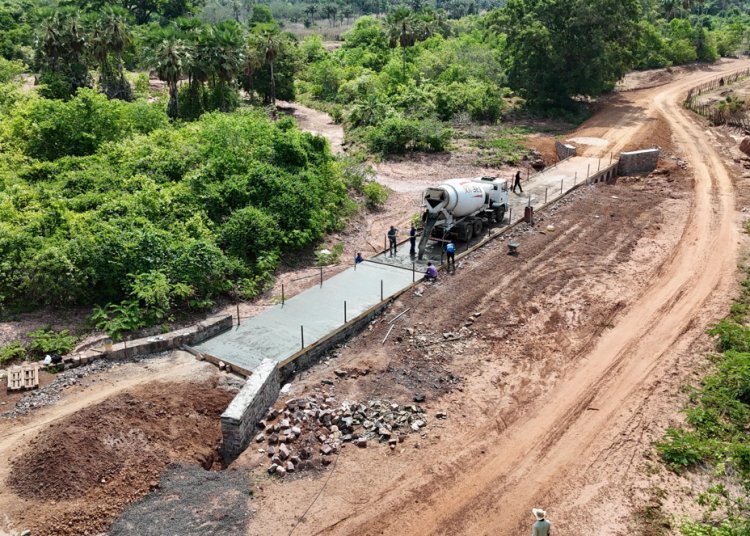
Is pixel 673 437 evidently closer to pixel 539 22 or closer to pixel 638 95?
pixel 539 22

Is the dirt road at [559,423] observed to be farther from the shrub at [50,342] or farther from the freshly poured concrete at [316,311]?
the shrub at [50,342]

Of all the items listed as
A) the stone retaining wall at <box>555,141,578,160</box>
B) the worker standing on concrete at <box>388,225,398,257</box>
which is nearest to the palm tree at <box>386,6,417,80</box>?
the stone retaining wall at <box>555,141,578,160</box>

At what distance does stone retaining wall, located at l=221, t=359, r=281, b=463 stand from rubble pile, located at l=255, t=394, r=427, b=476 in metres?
0.33

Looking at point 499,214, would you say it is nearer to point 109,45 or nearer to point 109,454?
point 109,454

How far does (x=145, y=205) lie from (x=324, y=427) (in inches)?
523

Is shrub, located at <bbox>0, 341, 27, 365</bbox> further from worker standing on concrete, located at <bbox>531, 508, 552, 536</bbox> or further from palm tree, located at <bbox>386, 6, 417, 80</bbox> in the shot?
palm tree, located at <bbox>386, 6, 417, 80</bbox>

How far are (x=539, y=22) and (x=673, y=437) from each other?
4599cm

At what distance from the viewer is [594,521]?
12.9 meters

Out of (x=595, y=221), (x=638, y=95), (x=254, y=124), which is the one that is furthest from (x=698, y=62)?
(x=254, y=124)

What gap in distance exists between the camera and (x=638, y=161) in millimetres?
40000

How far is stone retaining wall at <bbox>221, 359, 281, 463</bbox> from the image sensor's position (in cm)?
1443

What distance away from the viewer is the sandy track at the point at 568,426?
1298cm

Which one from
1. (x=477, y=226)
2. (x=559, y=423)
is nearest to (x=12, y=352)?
(x=559, y=423)

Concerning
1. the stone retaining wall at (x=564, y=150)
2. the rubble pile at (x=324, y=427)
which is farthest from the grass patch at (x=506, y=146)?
the rubble pile at (x=324, y=427)
